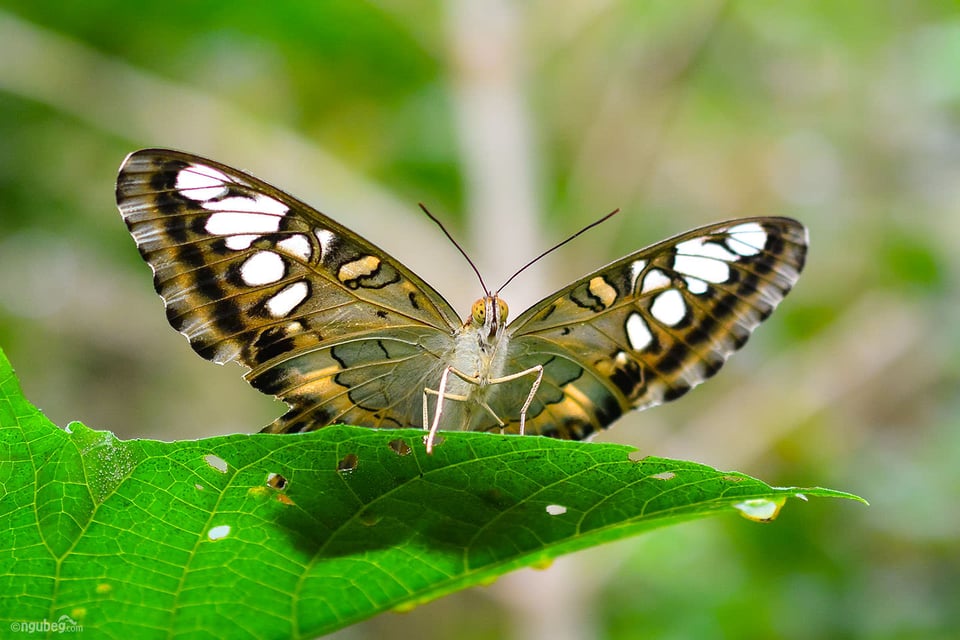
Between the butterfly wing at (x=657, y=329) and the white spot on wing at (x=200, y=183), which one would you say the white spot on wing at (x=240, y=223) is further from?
the butterfly wing at (x=657, y=329)

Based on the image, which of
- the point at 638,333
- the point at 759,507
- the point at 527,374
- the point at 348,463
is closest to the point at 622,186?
the point at 638,333

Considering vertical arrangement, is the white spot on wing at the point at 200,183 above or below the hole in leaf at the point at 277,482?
above

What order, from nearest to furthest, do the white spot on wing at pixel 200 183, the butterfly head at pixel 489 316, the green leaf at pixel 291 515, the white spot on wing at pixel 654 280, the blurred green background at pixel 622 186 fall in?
the green leaf at pixel 291 515 < the white spot on wing at pixel 200 183 < the butterfly head at pixel 489 316 < the white spot on wing at pixel 654 280 < the blurred green background at pixel 622 186

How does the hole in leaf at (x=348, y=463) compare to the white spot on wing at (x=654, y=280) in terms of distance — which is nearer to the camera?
the hole in leaf at (x=348, y=463)

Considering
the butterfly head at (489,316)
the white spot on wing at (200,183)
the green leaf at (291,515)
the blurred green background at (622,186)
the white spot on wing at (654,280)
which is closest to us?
the green leaf at (291,515)

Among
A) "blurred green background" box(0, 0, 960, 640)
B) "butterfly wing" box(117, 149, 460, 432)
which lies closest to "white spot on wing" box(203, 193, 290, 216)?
"butterfly wing" box(117, 149, 460, 432)

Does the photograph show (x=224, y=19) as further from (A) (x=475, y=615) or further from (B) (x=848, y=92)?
(A) (x=475, y=615)

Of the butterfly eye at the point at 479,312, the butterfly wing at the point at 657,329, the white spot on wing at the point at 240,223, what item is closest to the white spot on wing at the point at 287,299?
the white spot on wing at the point at 240,223

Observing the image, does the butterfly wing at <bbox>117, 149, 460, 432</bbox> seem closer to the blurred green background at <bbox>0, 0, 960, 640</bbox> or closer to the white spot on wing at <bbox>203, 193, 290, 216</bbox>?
the white spot on wing at <bbox>203, 193, 290, 216</bbox>
